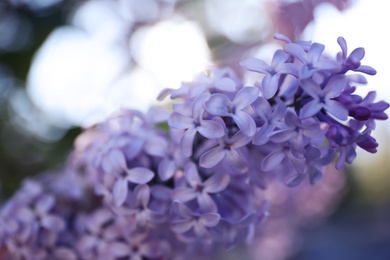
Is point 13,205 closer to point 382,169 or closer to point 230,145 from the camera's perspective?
point 230,145

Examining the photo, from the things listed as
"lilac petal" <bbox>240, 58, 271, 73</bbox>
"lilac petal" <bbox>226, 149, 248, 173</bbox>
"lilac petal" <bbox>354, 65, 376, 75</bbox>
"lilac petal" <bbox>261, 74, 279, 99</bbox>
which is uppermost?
"lilac petal" <bbox>354, 65, 376, 75</bbox>

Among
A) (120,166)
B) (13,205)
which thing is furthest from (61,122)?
(120,166)

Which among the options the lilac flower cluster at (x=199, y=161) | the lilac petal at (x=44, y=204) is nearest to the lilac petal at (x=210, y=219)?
the lilac flower cluster at (x=199, y=161)

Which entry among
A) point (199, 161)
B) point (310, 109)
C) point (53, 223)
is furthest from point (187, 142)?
point (53, 223)

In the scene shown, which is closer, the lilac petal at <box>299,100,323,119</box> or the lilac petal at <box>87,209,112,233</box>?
the lilac petal at <box>299,100,323,119</box>

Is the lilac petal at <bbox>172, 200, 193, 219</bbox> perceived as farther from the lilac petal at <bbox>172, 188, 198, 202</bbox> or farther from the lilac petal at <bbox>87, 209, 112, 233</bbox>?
the lilac petal at <bbox>87, 209, 112, 233</bbox>

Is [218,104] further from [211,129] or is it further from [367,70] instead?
[367,70]

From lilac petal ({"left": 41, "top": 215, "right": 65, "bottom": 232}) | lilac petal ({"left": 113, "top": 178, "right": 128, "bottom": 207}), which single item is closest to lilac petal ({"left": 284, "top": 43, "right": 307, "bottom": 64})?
lilac petal ({"left": 113, "top": 178, "right": 128, "bottom": 207})
